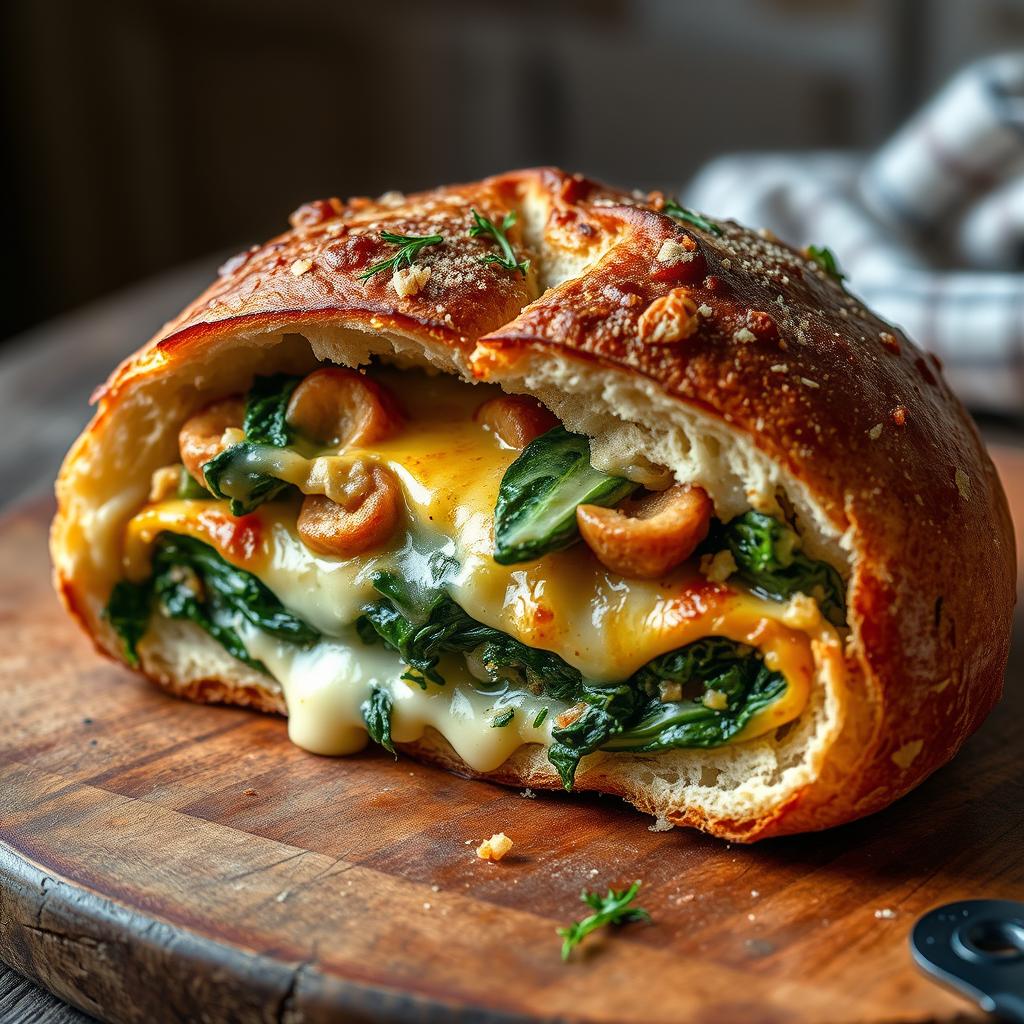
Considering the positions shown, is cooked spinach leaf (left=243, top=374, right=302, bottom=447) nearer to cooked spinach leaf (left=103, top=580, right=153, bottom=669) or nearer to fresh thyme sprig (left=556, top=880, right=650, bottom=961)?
cooked spinach leaf (left=103, top=580, right=153, bottom=669)

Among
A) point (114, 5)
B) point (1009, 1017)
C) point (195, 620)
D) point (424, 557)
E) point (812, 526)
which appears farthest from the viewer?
point (114, 5)

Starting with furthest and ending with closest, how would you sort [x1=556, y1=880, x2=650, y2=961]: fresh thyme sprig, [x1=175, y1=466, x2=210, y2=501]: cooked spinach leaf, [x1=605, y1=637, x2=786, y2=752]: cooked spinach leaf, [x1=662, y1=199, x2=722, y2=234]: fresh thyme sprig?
[x1=175, y1=466, x2=210, y2=501]: cooked spinach leaf
[x1=662, y1=199, x2=722, y2=234]: fresh thyme sprig
[x1=605, y1=637, x2=786, y2=752]: cooked spinach leaf
[x1=556, y1=880, x2=650, y2=961]: fresh thyme sprig

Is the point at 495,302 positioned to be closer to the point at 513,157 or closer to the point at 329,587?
the point at 329,587

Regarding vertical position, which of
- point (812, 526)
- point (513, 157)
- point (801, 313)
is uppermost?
point (801, 313)

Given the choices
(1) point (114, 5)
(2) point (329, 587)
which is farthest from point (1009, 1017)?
(1) point (114, 5)

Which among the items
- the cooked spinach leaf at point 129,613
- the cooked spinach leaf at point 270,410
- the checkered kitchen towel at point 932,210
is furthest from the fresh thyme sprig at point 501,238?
the checkered kitchen towel at point 932,210

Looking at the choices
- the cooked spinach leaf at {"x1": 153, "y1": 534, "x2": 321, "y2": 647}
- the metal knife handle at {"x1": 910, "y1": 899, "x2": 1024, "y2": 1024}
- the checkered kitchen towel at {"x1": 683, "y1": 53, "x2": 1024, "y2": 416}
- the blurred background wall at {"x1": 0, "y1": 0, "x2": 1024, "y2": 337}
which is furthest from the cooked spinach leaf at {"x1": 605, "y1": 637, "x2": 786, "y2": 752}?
the blurred background wall at {"x1": 0, "y1": 0, "x2": 1024, "y2": 337}
